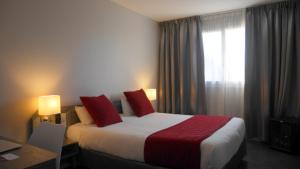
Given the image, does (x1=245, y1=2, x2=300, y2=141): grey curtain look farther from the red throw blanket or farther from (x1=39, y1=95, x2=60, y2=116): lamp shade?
(x1=39, y1=95, x2=60, y2=116): lamp shade

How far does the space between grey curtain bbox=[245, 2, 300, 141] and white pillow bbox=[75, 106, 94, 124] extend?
288 cm

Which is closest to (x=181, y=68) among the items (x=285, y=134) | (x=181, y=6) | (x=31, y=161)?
(x=181, y=6)

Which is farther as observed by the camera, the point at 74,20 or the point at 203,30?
the point at 203,30

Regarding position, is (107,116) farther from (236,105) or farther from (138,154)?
(236,105)

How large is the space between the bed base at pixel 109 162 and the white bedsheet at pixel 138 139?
5 centimetres

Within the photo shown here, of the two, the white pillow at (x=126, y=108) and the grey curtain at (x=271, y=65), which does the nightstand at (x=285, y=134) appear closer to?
the grey curtain at (x=271, y=65)

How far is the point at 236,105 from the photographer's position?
14.4 ft

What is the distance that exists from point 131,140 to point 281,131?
260 cm

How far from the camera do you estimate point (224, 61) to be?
14.6 ft

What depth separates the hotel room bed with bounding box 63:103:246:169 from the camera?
2.10m

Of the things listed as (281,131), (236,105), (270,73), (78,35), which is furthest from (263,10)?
(78,35)

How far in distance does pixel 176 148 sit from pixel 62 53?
2030mm

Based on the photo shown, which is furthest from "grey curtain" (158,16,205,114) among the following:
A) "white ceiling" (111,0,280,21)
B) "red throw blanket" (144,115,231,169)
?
"red throw blanket" (144,115,231,169)

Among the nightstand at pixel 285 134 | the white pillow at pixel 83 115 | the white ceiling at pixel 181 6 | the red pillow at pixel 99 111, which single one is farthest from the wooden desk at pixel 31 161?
the nightstand at pixel 285 134
